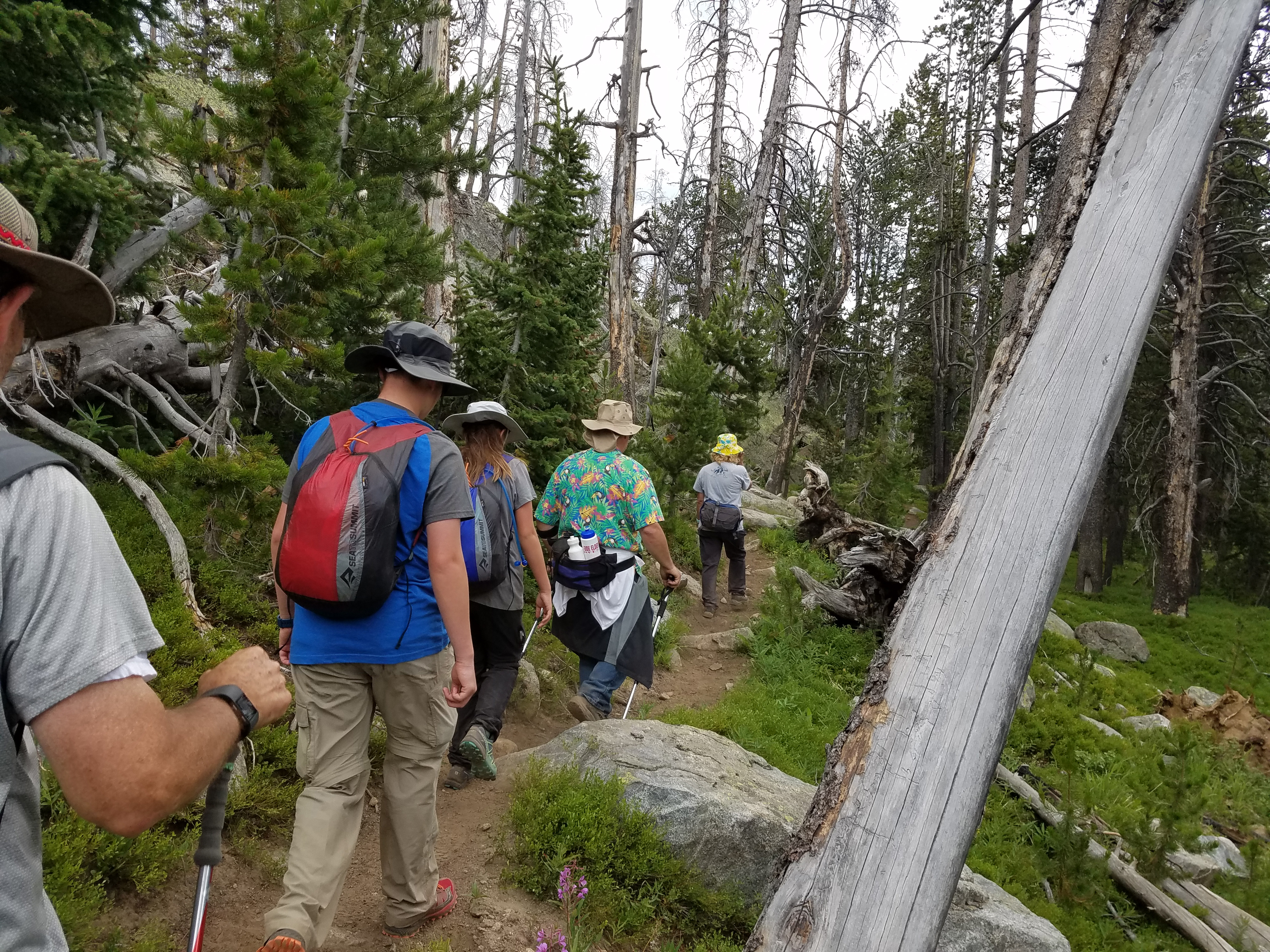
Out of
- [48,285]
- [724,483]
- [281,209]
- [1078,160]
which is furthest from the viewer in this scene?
[724,483]

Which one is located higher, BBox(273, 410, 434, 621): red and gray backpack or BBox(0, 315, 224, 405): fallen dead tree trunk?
BBox(0, 315, 224, 405): fallen dead tree trunk

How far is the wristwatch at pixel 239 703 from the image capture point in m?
1.37

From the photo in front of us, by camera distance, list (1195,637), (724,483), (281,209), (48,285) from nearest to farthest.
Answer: (48,285), (281,209), (724,483), (1195,637)

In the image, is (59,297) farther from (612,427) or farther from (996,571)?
(612,427)

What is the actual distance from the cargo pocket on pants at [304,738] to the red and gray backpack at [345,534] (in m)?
0.46

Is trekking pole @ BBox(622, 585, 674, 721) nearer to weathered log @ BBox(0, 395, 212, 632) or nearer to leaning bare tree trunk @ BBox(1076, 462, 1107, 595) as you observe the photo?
weathered log @ BBox(0, 395, 212, 632)

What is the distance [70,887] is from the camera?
267cm

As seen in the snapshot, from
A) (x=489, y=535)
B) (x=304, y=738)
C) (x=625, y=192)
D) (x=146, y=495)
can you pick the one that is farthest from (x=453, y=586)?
(x=625, y=192)

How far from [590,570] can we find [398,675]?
232 cm

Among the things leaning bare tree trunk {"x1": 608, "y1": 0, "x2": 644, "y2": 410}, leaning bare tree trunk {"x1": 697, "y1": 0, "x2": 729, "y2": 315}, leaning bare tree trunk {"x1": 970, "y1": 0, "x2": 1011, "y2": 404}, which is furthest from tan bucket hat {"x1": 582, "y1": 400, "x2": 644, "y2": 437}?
leaning bare tree trunk {"x1": 970, "y1": 0, "x2": 1011, "y2": 404}

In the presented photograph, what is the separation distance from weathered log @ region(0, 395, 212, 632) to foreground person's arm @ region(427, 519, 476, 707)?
279 cm

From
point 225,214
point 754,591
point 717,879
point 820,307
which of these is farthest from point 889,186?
point 717,879

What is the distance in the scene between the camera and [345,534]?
2566 mm

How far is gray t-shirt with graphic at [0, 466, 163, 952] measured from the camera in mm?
1042
